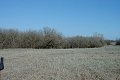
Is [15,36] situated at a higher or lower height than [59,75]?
higher

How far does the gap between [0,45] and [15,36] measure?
19.0 ft

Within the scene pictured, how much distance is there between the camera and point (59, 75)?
12.0 meters

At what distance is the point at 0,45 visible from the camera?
54.2 metres

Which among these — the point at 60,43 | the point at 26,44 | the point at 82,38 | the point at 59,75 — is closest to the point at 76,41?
the point at 82,38

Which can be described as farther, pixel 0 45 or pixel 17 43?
pixel 17 43

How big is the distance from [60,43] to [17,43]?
40.6 ft

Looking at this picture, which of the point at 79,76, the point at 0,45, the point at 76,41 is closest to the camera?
the point at 79,76

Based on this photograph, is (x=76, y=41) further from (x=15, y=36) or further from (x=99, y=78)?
(x=99, y=78)

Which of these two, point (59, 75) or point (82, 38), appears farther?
point (82, 38)

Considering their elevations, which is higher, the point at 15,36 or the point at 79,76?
the point at 15,36

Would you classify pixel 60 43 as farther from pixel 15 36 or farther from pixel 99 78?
pixel 99 78

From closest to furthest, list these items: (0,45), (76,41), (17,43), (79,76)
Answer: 1. (79,76)
2. (0,45)
3. (17,43)
4. (76,41)

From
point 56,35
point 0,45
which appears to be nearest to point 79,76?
point 0,45

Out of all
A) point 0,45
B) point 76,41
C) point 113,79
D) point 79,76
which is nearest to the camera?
point 113,79
